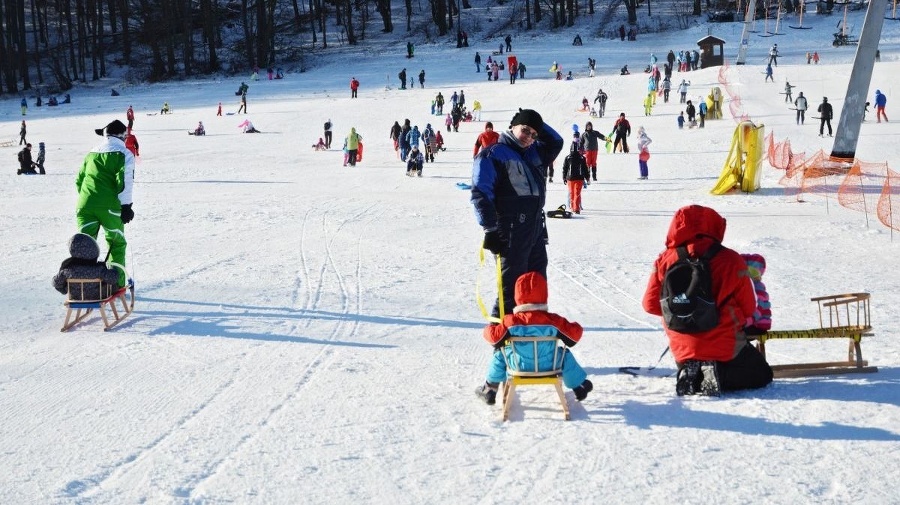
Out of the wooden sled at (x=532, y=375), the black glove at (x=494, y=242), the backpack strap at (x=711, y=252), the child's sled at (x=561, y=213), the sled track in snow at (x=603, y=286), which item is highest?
the black glove at (x=494, y=242)

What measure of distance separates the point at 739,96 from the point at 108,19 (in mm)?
61425

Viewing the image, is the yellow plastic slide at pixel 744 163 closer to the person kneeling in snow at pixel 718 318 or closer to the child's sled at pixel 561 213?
the child's sled at pixel 561 213

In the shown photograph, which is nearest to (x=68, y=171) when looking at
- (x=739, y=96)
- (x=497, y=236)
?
(x=497, y=236)

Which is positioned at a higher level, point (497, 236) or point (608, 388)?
point (497, 236)

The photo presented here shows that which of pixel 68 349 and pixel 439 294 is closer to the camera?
pixel 68 349

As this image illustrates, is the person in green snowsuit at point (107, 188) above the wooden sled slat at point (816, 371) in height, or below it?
above

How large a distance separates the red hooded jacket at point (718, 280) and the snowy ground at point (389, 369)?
33 cm

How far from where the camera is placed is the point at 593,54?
59.6 m

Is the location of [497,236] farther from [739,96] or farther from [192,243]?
[739,96]

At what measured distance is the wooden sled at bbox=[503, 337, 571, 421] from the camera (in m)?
5.53

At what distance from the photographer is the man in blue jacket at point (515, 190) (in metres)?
6.22

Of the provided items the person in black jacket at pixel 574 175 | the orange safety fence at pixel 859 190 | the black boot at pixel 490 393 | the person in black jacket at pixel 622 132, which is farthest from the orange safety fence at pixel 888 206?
the black boot at pixel 490 393

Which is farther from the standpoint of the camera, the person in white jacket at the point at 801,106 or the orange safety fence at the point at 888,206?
the person in white jacket at the point at 801,106

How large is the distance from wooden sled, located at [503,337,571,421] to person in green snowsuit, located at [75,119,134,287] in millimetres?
4582
